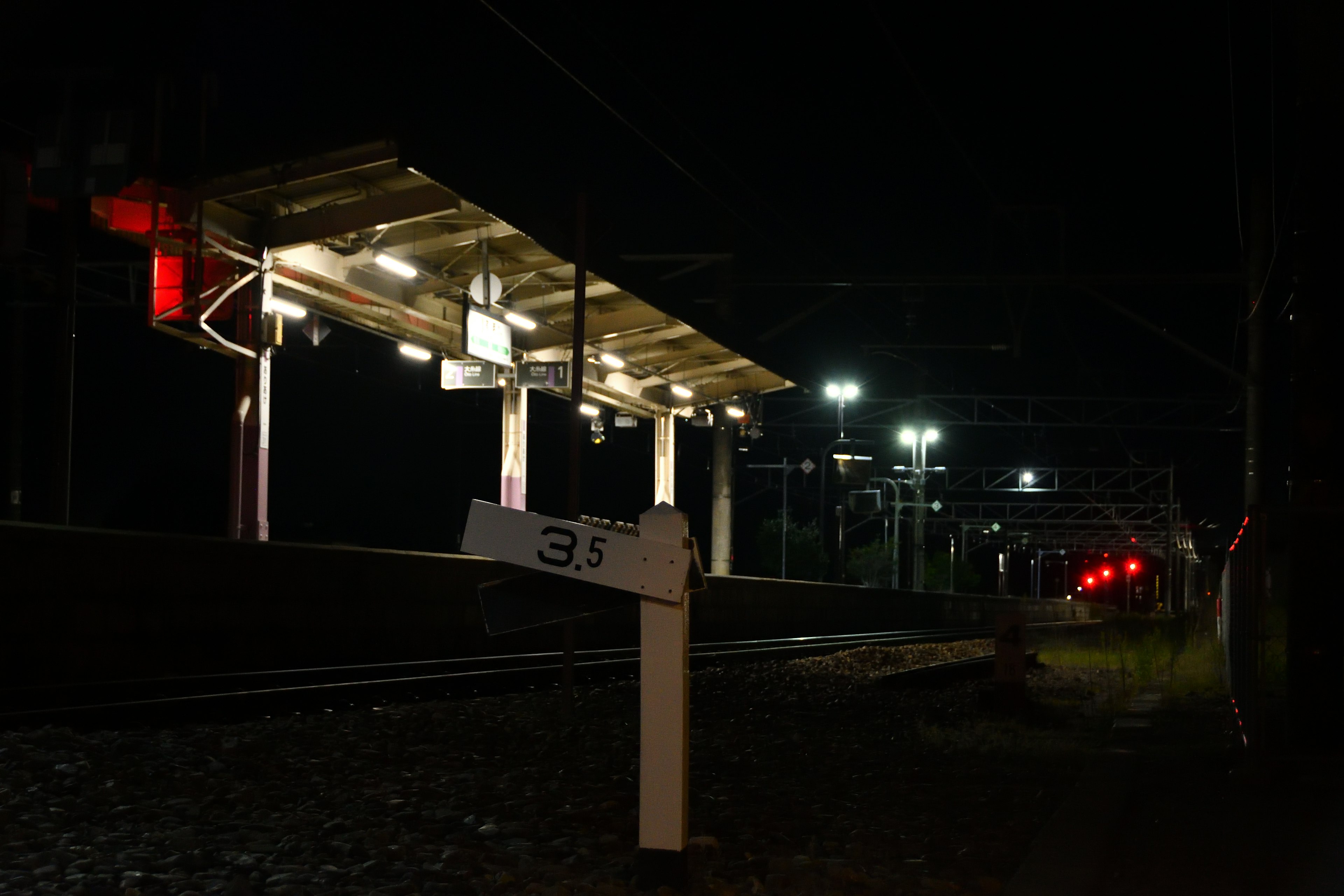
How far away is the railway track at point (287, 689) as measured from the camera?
9.42 metres

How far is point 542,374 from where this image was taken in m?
22.7

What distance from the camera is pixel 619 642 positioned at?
20328 mm

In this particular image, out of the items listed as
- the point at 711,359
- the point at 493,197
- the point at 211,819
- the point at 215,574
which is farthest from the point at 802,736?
the point at 711,359

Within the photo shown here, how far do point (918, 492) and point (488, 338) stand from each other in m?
26.4

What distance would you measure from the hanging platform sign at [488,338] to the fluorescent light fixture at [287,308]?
7.79 feet

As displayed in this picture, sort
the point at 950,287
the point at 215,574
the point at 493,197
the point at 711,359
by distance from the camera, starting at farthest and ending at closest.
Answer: the point at 711,359 → the point at 950,287 → the point at 493,197 → the point at 215,574

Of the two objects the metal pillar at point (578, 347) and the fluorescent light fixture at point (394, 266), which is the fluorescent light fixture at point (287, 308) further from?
the metal pillar at point (578, 347)

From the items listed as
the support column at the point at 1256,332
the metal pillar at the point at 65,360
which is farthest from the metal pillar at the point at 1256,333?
the metal pillar at the point at 65,360

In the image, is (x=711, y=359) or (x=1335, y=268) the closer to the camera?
(x=1335, y=268)

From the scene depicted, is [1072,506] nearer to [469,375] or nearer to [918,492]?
[918,492]

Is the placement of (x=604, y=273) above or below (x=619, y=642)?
above

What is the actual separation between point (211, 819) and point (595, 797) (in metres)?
2.09

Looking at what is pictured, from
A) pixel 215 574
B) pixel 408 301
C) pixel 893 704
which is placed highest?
pixel 408 301

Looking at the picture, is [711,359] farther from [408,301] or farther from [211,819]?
[211,819]
